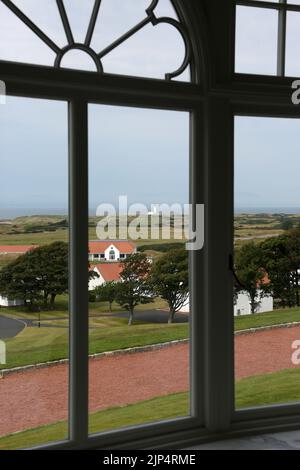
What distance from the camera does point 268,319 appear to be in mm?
3225

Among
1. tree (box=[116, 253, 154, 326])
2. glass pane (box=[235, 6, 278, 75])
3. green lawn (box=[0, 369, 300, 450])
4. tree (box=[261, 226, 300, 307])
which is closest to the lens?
green lawn (box=[0, 369, 300, 450])

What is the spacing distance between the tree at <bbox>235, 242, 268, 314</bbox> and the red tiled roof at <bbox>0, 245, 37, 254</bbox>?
43.2 inches

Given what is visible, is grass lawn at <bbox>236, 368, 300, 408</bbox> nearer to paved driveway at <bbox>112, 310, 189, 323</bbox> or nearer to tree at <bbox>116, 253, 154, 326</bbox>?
paved driveway at <bbox>112, 310, 189, 323</bbox>

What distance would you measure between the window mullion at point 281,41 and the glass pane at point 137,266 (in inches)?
23.4

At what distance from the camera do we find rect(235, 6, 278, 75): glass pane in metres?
3.01

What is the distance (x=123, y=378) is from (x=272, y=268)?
1.02 metres

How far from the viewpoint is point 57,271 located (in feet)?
8.90

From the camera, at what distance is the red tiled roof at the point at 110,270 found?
9.24ft

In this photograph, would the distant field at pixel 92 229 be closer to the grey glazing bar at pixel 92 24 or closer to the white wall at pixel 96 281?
the white wall at pixel 96 281

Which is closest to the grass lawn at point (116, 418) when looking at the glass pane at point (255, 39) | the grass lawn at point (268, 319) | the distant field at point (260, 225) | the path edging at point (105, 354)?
the path edging at point (105, 354)

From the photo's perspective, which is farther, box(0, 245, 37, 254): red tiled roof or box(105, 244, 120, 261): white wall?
box(105, 244, 120, 261): white wall

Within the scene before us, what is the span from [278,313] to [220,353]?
461mm

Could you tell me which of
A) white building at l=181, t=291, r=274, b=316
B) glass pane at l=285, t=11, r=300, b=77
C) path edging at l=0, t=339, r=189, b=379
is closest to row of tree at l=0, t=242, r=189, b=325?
path edging at l=0, t=339, r=189, b=379

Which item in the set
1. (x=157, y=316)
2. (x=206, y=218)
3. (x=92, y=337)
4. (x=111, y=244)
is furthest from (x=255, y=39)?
(x=92, y=337)
